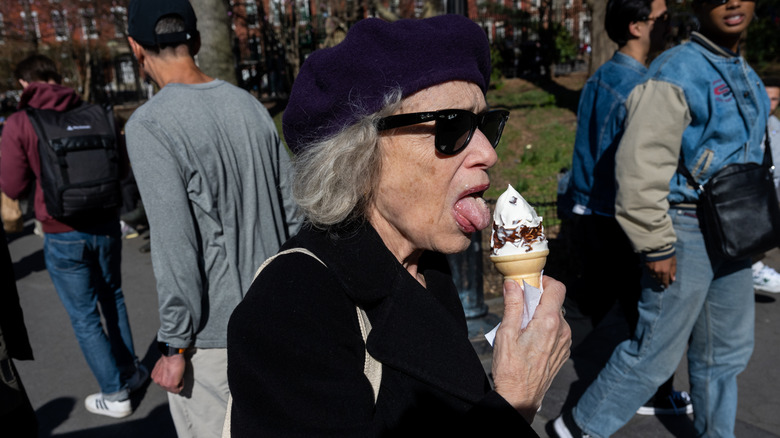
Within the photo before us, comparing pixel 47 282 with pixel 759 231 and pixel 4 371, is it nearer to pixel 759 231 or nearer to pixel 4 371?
pixel 4 371

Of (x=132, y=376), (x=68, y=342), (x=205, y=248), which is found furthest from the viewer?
(x=68, y=342)

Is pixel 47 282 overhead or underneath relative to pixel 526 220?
underneath

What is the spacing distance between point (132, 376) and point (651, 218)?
3.67m

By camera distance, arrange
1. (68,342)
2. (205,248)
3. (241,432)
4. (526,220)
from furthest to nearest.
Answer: (68,342)
(205,248)
(526,220)
(241,432)

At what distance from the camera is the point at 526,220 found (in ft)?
5.57

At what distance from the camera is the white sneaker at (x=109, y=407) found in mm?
4109

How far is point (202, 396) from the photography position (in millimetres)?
2500

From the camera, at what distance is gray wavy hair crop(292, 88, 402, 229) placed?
59.3 inches

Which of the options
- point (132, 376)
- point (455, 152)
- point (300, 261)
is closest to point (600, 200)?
point (455, 152)

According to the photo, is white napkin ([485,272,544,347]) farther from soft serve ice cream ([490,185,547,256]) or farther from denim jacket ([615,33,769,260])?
denim jacket ([615,33,769,260])

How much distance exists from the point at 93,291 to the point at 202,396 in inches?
77.4

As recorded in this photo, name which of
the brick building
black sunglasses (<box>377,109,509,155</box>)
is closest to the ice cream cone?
black sunglasses (<box>377,109,509,155</box>)

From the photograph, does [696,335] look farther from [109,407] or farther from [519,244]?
[109,407]

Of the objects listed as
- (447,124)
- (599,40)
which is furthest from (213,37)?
(599,40)
